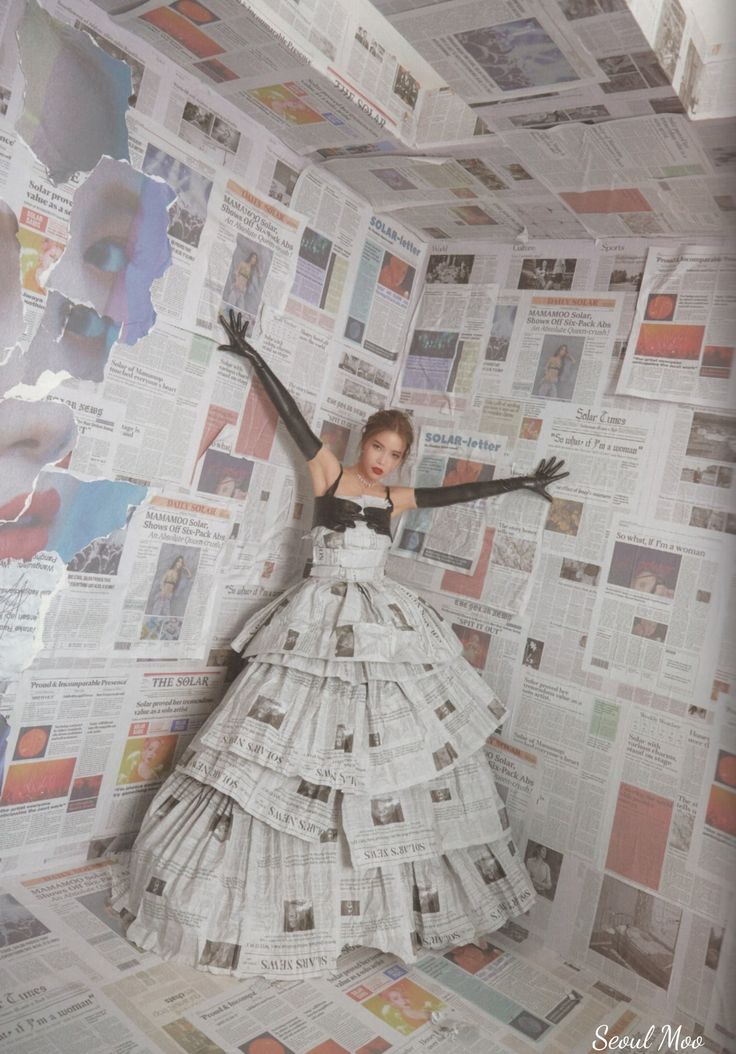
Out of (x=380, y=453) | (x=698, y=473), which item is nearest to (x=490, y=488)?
(x=380, y=453)

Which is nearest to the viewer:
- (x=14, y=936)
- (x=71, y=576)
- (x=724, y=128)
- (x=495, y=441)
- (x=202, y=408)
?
(x=724, y=128)

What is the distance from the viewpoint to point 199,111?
183 cm

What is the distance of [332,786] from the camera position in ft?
5.63

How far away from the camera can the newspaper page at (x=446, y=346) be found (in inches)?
92.4

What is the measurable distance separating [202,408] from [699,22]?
1.28 m

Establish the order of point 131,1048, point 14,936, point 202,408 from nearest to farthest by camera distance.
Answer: point 131,1048 < point 14,936 < point 202,408

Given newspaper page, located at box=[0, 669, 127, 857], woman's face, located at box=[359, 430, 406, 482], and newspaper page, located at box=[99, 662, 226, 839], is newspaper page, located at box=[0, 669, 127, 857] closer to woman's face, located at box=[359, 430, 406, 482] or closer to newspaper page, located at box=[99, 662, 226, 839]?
newspaper page, located at box=[99, 662, 226, 839]

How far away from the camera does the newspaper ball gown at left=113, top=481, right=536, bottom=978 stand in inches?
65.9

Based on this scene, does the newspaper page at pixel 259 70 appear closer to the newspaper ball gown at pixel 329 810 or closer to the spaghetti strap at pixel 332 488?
the spaghetti strap at pixel 332 488

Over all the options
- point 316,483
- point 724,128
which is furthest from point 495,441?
point 724,128

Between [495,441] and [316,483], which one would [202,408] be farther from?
[495,441]

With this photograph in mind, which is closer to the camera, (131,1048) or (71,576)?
(131,1048)

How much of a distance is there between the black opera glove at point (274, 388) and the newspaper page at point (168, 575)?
0.86 ft

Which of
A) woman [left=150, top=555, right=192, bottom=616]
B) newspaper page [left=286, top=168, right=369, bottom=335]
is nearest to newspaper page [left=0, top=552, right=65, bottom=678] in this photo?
woman [left=150, top=555, right=192, bottom=616]
